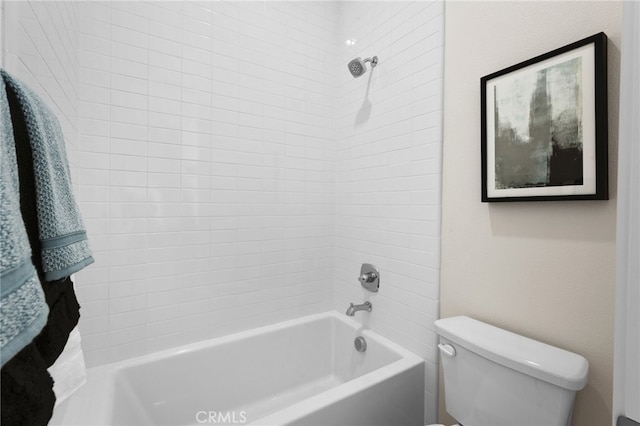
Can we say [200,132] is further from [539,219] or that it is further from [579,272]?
[579,272]

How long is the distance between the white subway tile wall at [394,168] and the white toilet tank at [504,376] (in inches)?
10.2

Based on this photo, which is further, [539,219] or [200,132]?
[200,132]

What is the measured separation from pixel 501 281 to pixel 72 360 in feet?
4.32

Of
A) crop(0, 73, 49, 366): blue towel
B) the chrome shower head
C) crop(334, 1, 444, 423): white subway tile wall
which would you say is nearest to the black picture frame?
crop(334, 1, 444, 423): white subway tile wall

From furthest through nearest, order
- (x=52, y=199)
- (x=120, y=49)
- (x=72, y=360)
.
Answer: (x=120, y=49) → (x=72, y=360) → (x=52, y=199)

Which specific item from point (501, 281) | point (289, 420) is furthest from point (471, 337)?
point (289, 420)

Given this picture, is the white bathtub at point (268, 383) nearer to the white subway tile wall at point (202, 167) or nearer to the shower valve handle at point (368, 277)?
the white subway tile wall at point (202, 167)

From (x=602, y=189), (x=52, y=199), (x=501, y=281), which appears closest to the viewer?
(x=52, y=199)

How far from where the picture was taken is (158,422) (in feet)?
4.46

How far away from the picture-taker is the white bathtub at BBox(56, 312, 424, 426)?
111 centimetres

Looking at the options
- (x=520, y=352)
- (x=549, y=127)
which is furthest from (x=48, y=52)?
(x=520, y=352)

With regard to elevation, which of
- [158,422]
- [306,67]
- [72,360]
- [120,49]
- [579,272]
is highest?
[306,67]

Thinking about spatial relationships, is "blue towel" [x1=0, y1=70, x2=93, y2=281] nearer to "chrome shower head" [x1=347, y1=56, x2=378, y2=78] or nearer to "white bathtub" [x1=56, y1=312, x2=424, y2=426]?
"white bathtub" [x1=56, y1=312, x2=424, y2=426]

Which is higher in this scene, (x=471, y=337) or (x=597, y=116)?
(x=597, y=116)
